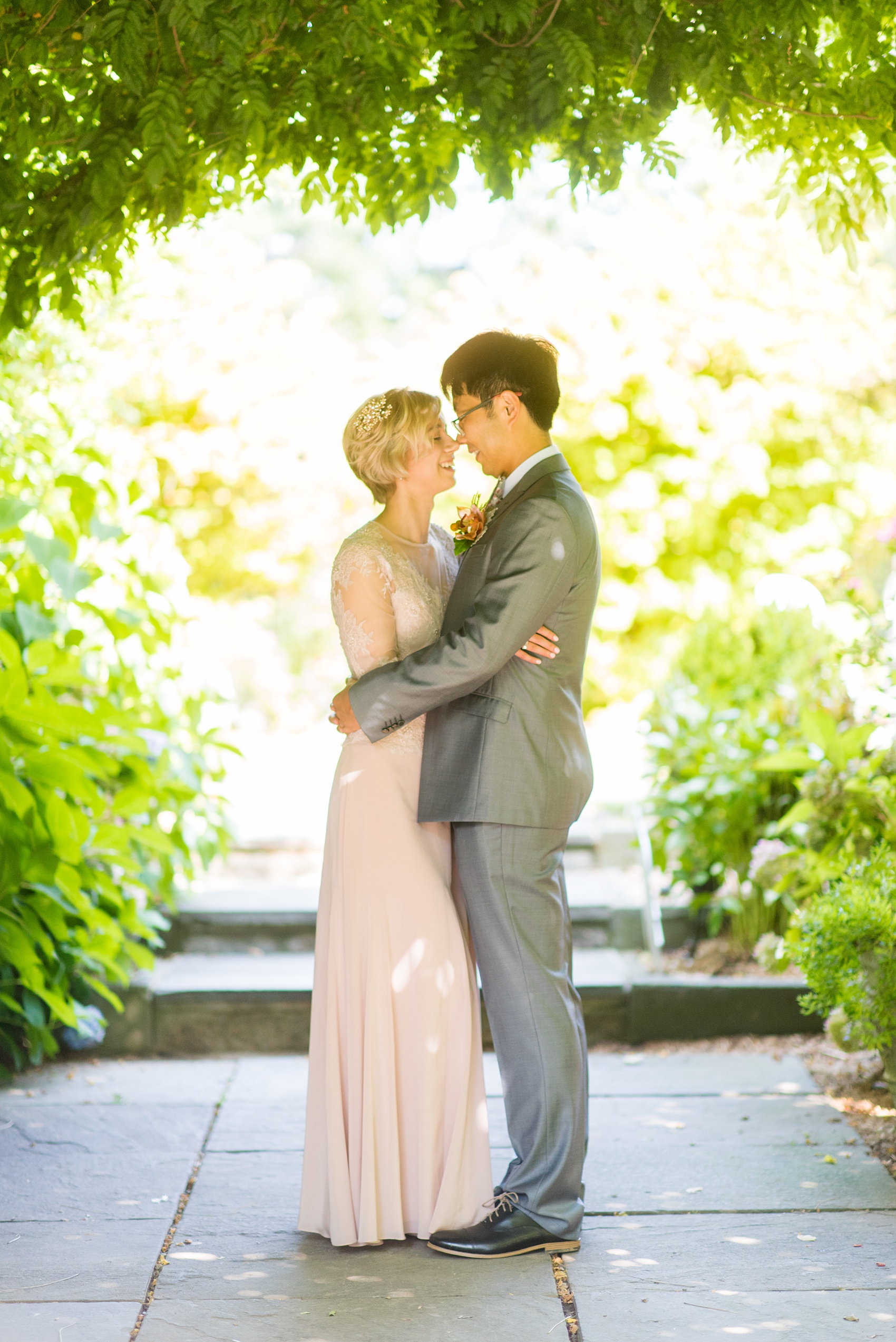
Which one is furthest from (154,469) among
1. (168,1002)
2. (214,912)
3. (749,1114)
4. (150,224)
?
(749,1114)

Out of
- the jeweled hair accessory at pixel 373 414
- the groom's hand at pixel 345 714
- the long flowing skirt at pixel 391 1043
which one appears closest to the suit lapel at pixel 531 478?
the jeweled hair accessory at pixel 373 414

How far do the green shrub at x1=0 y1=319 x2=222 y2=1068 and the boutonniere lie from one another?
133 centimetres

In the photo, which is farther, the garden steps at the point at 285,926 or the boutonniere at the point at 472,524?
the garden steps at the point at 285,926

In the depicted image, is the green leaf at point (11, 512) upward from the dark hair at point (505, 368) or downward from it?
downward

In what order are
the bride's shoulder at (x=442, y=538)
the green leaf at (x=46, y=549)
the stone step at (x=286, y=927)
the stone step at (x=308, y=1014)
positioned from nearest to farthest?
the bride's shoulder at (x=442, y=538), the green leaf at (x=46, y=549), the stone step at (x=308, y=1014), the stone step at (x=286, y=927)

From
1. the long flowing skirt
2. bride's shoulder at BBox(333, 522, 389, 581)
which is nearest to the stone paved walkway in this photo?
the long flowing skirt

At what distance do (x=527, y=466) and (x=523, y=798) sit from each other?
873mm

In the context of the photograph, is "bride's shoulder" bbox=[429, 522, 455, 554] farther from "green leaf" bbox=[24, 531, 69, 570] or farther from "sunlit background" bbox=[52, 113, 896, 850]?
"sunlit background" bbox=[52, 113, 896, 850]

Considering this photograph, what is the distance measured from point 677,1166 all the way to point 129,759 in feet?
8.19

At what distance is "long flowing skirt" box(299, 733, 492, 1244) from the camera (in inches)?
126

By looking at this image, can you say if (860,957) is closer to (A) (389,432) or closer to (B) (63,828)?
(A) (389,432)

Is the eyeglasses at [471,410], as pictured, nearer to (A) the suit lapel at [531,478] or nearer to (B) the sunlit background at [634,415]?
(A) the suit lapel at [531,478]

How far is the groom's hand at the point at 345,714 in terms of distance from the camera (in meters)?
3.27

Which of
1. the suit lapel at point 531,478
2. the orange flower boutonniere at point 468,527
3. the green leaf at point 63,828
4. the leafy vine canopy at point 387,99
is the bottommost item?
the green leaf at point 63,828
